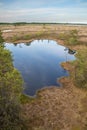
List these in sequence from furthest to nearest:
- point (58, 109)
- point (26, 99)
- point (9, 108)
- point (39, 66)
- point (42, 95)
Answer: point (39, 66)
point (42, 95)
point (26, 99)
point (58, 109)
point (9, 108)

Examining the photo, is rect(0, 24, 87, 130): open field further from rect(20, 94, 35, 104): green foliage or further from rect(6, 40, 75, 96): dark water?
rect(6, 40, 75, 96): dark water

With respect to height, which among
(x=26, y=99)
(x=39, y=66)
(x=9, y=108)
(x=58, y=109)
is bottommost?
(x=39, y=66)

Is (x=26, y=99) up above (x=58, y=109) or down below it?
below

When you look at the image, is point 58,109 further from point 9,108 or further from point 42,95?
point 9,108

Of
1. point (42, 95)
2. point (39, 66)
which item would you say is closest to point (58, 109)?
point (42, 95)

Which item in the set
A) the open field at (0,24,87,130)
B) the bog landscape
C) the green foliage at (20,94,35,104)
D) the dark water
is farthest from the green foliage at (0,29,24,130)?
the dark water

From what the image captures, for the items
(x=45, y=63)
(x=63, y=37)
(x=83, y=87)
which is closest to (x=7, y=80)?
(x=83, y=87)

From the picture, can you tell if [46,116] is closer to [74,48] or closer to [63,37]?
[74,48]

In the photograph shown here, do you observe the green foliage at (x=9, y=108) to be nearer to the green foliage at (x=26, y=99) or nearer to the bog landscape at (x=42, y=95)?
the bog landscape at (x=42, y=95)
